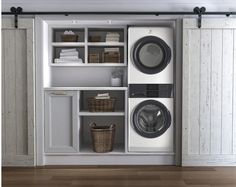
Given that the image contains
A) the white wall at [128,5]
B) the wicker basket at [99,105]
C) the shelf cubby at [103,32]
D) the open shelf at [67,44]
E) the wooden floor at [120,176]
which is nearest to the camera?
the wooden floor at [120,176]

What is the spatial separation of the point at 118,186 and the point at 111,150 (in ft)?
3.18

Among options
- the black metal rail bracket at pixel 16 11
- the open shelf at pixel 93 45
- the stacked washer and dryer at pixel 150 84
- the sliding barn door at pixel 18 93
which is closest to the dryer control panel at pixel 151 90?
the stacked washer and dryer at pixel 150 84

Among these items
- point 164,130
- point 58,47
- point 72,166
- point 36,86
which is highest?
point 58,47

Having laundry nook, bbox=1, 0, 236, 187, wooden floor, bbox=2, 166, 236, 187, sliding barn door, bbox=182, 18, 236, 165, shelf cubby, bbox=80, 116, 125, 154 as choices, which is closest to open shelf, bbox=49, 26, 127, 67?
laundry nook, bbox=1, 0, 236, 187

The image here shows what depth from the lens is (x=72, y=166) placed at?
4.21 meters

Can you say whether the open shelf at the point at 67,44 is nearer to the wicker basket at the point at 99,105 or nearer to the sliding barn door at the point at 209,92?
the wicker basket at the point at 99,105

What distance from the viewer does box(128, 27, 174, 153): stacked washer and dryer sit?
4.19m

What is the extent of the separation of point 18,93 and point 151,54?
5.50 feet

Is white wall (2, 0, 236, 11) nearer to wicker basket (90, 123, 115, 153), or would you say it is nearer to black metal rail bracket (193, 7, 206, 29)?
black metal rail bracket (193, 7, 206, 29)

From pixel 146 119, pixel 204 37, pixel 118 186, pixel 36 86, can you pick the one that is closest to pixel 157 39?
pixel 204 37

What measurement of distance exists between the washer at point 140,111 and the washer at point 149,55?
10cm

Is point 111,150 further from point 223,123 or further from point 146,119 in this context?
point 223,123

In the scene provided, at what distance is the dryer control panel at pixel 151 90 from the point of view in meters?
4.23

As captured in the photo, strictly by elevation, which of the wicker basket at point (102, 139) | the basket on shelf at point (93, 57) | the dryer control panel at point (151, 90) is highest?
the basket on shelf at point (93, 57)
